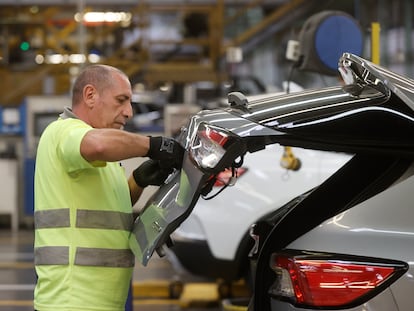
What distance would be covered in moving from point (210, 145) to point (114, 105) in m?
0.70

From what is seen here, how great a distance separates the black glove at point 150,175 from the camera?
154 inches

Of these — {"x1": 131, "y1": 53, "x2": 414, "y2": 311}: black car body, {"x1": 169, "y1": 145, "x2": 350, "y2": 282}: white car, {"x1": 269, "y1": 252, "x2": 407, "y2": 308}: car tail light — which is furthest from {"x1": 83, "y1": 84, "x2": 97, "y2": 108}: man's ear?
{"x1": 169, "y1": 145, "x2": 350, "y2": 282}: white car

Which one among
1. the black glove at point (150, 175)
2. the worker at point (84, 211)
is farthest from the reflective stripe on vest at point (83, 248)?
the black glove at point (150, 175)

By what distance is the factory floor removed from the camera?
8141 mm

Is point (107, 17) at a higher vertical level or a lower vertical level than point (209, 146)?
higher

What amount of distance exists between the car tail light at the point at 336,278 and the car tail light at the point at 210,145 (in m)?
0.43

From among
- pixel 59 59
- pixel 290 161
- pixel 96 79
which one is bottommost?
pixel 290 161

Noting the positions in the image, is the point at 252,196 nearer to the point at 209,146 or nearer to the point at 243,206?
the point at 243,206

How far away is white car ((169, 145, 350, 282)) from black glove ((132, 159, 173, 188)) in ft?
10.2

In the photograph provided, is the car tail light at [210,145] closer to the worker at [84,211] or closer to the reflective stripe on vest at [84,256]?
the worker at [84,211]

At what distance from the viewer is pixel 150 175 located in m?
4.00

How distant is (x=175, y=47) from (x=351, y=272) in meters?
17.3

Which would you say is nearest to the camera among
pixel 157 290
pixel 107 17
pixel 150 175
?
pixel 150 175

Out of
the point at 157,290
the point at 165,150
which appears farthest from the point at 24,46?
the point at 165,150
